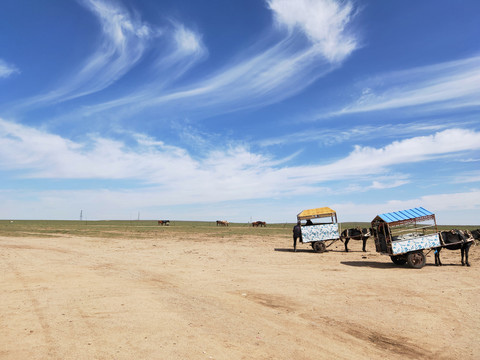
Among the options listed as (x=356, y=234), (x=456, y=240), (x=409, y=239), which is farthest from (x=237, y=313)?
(x=356, y=234)

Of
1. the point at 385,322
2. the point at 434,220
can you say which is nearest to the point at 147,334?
the point at 385,322

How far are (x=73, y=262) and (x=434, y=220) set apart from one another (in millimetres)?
18744

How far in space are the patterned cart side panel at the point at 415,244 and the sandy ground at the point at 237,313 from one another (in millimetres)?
1034

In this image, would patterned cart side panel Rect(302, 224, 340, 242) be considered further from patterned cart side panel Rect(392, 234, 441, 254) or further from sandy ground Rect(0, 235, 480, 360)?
sandy ground Rect(0, 235, 480, 360)

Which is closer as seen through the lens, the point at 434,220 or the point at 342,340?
the point at 342,340

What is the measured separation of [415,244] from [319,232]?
25.0ft

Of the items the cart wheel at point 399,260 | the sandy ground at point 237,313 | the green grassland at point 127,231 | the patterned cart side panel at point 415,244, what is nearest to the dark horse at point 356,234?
the cart wheel at point 399,260

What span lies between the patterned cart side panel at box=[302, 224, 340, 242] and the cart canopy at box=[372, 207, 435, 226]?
653cm

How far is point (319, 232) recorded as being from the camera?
898 inches

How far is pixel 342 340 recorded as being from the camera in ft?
22.2

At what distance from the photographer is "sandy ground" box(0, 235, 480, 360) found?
626 cm

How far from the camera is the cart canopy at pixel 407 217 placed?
52.6 feet

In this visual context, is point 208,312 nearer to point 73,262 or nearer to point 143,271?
point 143,271

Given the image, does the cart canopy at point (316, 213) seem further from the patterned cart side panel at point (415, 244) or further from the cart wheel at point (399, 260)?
the patterned cart side panel at point (415, 244)
